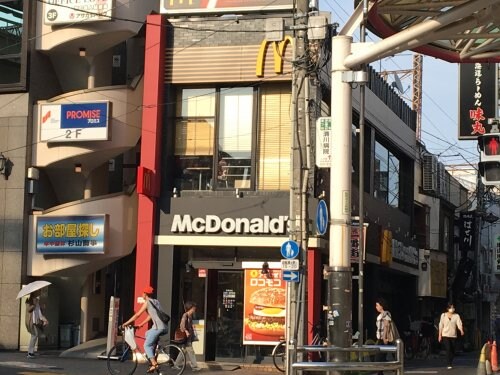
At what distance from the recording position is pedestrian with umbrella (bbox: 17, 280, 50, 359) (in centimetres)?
2014

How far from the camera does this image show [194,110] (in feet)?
73.3

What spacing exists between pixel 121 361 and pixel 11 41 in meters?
11.5

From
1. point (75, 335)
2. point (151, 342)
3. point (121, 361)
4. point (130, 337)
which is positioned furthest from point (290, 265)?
point (75, 335)

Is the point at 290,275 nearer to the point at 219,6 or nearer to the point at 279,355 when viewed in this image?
the point at 279,355

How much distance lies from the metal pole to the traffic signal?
6.43ft

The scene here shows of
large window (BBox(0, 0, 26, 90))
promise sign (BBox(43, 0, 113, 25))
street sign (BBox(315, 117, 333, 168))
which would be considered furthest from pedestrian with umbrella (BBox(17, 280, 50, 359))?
street sign (BBox(315, 117, 333, 168))

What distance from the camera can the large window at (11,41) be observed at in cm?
2345

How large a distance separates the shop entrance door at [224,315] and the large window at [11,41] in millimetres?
8165

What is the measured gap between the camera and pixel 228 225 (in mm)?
21297

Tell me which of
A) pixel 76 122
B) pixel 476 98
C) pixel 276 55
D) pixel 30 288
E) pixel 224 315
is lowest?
pixel 224 315

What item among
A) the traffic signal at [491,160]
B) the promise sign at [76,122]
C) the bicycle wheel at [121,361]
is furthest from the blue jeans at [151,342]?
the promise sign at [76,122]

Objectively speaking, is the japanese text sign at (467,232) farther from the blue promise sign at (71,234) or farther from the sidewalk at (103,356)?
the blue promise sign at (71,234)

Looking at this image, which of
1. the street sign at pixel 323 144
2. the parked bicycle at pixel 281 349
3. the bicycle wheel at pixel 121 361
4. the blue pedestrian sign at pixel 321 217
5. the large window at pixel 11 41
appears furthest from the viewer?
the large window at pixel 11 41

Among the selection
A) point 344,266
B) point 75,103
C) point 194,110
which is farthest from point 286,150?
point 344,266
